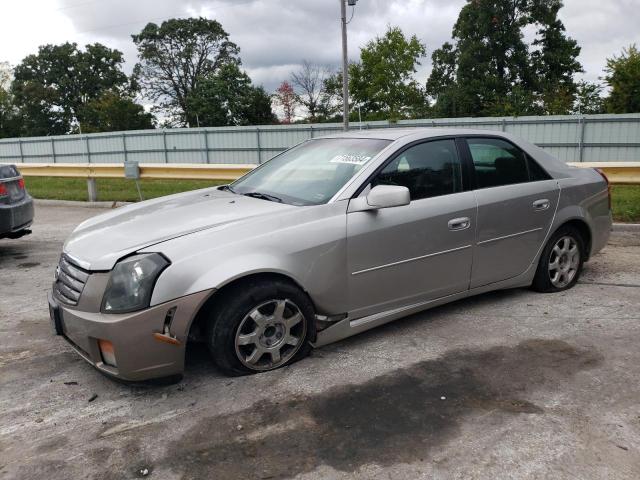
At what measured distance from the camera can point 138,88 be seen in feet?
210

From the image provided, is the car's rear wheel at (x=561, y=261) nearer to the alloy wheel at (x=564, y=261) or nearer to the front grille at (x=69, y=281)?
the alloy wheel at (x=564, y=261)

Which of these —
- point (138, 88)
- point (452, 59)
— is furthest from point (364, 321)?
point (138, 88)

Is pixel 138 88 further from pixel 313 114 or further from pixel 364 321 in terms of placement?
pixel 364 321

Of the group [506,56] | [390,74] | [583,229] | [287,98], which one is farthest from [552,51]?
[583,229]

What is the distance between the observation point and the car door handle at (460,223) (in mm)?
4141

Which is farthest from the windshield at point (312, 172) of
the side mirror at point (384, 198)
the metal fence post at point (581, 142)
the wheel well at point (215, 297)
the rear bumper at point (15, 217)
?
the metal fence post at point (581, 142)

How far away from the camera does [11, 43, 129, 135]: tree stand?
63.4 meters

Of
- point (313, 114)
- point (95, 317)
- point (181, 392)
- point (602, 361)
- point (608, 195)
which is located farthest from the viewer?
point (313, 114)

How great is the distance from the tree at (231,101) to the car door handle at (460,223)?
49774 mm

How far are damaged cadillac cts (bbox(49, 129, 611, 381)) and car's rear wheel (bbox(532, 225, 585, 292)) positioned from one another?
0.02m

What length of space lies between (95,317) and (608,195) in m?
4.61

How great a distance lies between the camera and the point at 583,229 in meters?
5.12

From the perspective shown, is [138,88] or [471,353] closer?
[471,353]

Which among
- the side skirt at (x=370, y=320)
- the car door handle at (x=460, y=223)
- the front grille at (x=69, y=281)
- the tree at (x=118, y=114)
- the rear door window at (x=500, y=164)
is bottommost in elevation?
the side skirt at (x=370, y=320)
